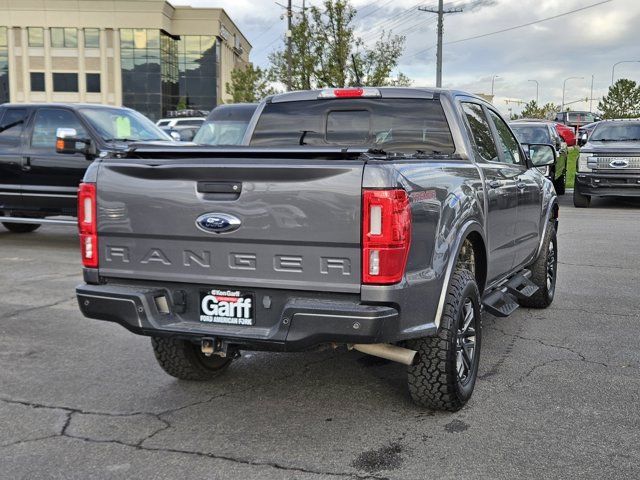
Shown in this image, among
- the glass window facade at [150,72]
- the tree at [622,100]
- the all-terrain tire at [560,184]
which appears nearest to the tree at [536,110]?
the tree at [622,100]

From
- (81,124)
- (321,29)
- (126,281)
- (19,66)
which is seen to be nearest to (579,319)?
(126,281)

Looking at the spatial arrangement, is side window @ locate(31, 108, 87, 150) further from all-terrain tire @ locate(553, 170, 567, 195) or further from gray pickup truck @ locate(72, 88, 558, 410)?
all-terrain tire @ locate(553, 170, 567, 195)

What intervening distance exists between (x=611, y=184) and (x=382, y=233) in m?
13.0

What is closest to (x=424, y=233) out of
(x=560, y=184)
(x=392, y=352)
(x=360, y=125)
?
(x=392, y=352)

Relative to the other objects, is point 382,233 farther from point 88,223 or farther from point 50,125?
point 50,125

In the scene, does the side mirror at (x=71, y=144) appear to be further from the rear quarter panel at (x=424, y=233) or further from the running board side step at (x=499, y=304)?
the rear quarter panel at (x=424, y=233)

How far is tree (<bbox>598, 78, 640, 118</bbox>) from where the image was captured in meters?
64.5

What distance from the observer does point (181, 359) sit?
4613 mm

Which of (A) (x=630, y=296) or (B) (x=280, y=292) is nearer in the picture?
(B) (x=280, y=292)

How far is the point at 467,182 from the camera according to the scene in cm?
441

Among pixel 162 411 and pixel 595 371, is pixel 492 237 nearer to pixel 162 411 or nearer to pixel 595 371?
pixel 595 371

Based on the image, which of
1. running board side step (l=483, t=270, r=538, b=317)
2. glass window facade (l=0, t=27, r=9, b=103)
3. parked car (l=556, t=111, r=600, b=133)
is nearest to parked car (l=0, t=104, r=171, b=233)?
running board side step (l=483, t=270, r=538, b=317)

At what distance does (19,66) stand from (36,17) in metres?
5.15

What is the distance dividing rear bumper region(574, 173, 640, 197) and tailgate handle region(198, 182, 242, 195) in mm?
13056
